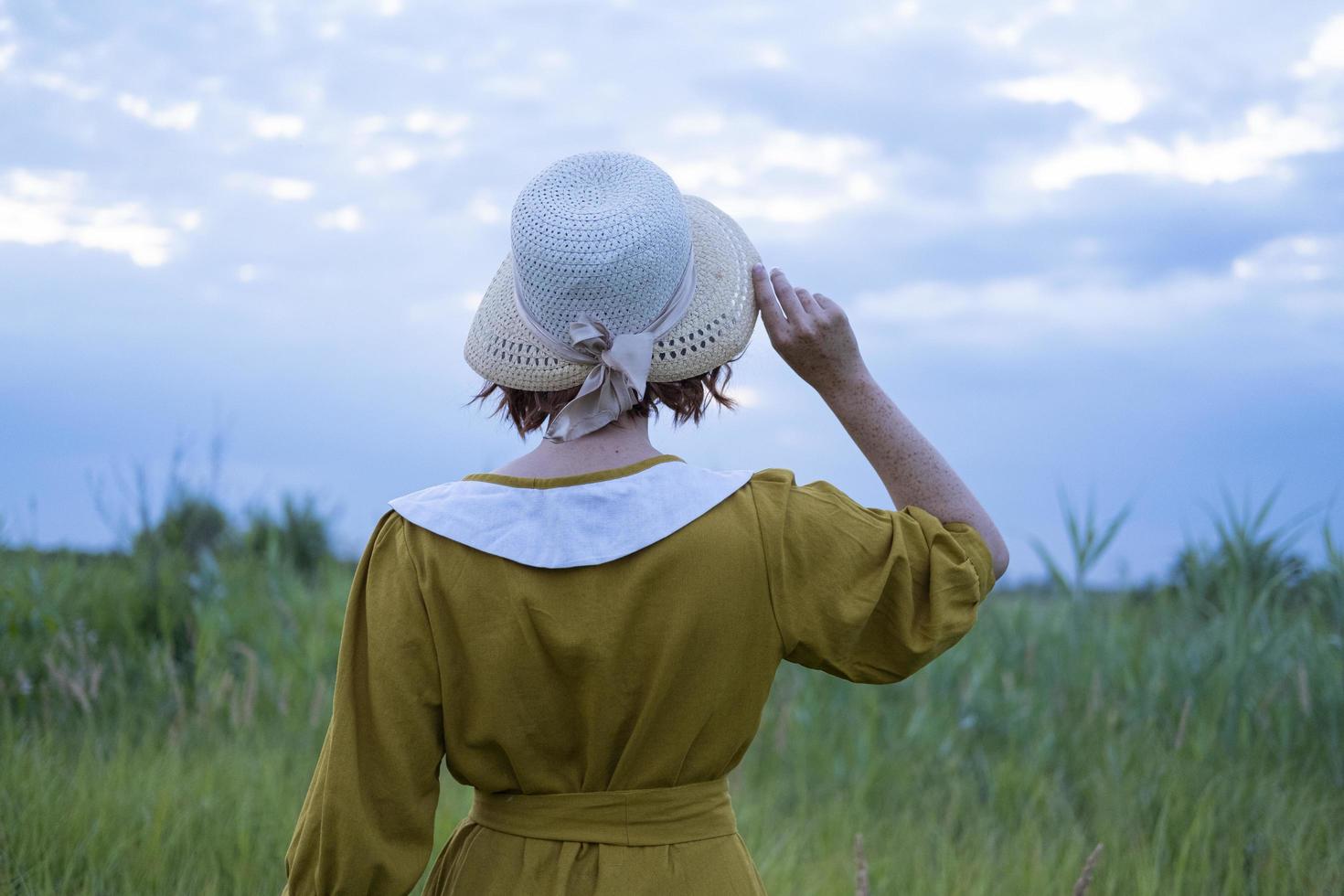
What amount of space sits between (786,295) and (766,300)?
0.03 metres

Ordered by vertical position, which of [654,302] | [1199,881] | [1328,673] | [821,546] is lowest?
[1199,881]

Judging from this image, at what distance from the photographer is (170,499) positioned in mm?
6969

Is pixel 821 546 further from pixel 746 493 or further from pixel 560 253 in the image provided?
pixel 560 253

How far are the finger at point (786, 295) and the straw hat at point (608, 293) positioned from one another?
4 cm

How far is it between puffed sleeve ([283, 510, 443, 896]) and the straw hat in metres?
0.33

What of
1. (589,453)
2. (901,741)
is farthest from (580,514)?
(901,741)

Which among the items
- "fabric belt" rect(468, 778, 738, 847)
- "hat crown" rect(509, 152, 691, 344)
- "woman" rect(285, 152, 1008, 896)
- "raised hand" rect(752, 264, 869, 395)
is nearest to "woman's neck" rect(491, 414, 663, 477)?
"woman" rect(285, 152, 1008, 896)

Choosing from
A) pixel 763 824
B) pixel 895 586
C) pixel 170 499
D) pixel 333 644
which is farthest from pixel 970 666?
pixel 170 499

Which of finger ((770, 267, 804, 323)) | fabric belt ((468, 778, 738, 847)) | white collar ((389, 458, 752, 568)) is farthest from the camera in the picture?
finger ((770, 267, 804, 323))

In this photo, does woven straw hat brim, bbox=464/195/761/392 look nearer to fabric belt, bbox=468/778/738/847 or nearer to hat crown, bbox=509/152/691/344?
hat crown, bbox=509/152/691/344

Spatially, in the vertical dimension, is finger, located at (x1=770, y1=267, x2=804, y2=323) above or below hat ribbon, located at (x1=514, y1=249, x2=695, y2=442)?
above

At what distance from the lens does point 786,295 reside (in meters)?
1.85

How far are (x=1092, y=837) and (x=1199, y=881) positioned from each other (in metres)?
0.50

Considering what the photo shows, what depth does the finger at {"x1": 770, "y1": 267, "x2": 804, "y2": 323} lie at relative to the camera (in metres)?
1.82
